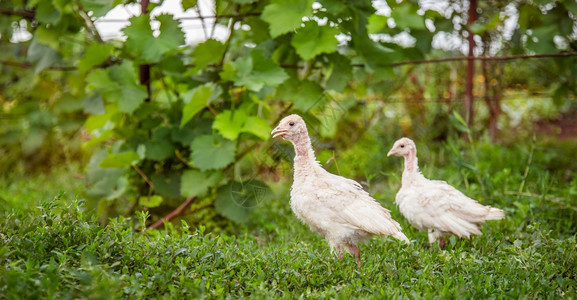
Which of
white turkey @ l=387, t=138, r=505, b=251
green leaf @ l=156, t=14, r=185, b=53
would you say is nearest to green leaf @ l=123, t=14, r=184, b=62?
green leaf @ l=156, t=14, r=185, b=53

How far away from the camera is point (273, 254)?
8.03 ft

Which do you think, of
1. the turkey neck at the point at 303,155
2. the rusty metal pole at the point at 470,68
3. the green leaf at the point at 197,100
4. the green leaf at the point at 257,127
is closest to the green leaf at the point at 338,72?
the green leaf at the point at 257,127

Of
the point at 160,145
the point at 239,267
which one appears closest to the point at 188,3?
the point at 160,145

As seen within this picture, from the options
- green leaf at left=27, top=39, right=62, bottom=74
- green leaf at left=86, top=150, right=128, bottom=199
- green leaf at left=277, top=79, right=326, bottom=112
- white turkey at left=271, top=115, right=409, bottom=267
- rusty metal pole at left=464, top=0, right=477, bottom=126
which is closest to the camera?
white turkey at left=271, top=115, right=409, bottom=267

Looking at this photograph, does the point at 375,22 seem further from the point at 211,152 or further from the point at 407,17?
the point at 211,152

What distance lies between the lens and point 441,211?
2.70m

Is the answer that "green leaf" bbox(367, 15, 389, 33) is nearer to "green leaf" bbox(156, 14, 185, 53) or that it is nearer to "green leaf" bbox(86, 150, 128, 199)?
"green leaf" bbox(156, 14, 185, 53)

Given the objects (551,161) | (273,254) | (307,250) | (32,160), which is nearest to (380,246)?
(307,250)

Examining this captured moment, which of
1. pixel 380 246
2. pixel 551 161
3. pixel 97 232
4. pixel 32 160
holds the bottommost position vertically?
pixel 32 160

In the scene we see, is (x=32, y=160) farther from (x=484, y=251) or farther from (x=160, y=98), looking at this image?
(x=484, y=251)

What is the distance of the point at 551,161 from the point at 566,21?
1461 mm

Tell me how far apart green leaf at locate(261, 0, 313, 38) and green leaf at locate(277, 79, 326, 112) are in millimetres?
421

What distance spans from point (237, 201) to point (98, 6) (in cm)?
142

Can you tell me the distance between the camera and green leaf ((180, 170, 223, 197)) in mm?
3395
